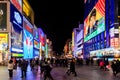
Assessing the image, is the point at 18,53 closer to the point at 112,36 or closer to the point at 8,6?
the point at 8,6

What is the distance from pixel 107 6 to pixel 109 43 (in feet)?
27.6

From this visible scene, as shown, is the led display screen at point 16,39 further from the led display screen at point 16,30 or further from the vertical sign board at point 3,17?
the vertical sign board at point 3,17

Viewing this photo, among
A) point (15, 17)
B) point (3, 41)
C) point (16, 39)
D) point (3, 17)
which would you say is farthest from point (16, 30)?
point (3, 41)

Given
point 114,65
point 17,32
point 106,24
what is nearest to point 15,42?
point 17,32

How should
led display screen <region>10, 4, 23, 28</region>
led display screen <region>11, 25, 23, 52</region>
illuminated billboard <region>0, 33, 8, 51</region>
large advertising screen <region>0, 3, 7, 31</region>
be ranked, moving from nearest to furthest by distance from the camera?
illuminated billboard <region>0, 33, 8, 51</region>
large advertising screen <region>0, 3, 7, 31</region>
led display screen <region>10, 4, 23, 28</region>
led display screen <region>11, 25, 23, 52</region>

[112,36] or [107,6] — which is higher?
[107,6]

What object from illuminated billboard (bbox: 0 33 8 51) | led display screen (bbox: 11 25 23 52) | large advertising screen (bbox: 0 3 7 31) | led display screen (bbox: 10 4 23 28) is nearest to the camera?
illuminated billboard (bbox: 0 33 8 51)

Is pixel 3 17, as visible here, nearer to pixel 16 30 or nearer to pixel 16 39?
pixel 16 30

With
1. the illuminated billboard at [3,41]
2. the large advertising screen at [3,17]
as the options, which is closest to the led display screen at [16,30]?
the large advertising screen at [3,17]

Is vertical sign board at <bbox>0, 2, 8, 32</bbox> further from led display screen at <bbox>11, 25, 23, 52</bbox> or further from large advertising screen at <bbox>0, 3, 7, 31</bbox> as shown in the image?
led display screen at <bbox>11, 25, 23, 52</bbox>

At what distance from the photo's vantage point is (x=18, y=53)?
78375mm

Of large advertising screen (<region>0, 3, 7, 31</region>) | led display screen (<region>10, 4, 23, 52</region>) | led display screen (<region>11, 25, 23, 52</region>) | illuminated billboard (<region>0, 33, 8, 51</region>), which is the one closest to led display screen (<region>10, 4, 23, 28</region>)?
led display screen (<region>10, 4, 23, 52</region>)

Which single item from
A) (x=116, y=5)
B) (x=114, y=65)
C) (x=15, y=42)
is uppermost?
(x=116, y=5)

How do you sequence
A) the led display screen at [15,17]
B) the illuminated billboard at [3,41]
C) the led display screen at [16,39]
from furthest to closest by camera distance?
the led display screen at [16,39] < the led display screen at [15,17] < the illuminated billboard at [3,41]
